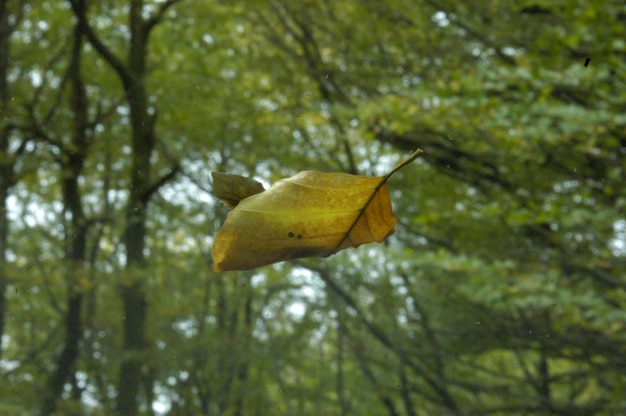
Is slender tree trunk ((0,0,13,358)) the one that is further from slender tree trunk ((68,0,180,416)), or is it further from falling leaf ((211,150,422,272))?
falling leaf ((211,150,422,272))

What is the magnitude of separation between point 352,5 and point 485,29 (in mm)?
361

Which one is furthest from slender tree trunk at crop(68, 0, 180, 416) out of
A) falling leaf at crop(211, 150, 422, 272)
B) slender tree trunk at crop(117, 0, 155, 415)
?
falling leaf at crop(211, 150, 422, 272)

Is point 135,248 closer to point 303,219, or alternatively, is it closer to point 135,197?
point 135,197

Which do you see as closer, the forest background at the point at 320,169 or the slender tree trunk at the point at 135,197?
the slender tree trunk at the point at 135,197

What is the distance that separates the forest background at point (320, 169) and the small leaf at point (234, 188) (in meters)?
0.38

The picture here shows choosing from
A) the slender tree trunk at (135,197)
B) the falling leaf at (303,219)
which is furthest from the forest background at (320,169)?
the falling leaf at (303,219)

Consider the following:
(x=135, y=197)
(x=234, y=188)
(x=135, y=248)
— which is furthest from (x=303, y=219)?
(x=135, y=248)

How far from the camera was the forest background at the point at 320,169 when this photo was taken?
0.73 meters

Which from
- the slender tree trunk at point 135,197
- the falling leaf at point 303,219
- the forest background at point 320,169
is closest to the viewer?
the falling leaf at point 303,219

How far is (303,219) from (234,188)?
2 centimetres

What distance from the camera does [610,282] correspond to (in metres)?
1.62

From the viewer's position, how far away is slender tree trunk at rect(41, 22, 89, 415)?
2.41ft

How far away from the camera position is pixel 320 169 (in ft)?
3.25

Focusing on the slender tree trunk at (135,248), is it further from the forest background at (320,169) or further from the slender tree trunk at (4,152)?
the slender tree trunk at (4,152)
